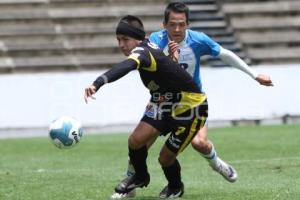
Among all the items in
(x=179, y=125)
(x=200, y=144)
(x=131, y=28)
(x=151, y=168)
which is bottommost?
(x=151, y=168)

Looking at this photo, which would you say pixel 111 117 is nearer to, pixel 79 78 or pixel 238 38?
pixel 79 78

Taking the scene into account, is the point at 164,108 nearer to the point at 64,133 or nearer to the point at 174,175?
the point at 174,175

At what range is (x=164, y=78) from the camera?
8.09m

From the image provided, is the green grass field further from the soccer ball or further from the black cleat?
the soccer ball

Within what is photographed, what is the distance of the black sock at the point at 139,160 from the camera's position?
8.34 metres

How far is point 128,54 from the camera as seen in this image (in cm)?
794

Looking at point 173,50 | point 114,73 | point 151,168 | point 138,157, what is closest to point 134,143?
point 138,157

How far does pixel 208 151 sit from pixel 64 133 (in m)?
1.69

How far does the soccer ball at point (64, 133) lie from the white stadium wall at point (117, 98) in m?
11.3

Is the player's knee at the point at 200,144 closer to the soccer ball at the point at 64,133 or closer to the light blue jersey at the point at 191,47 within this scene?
the light blue jersey at the point at 191,47

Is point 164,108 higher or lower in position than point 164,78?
lower

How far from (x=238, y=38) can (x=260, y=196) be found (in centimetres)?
1827

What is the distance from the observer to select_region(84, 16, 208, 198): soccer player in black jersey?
7957 mm

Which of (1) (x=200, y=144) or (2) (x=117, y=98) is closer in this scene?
(1) (x=200, y=144)
